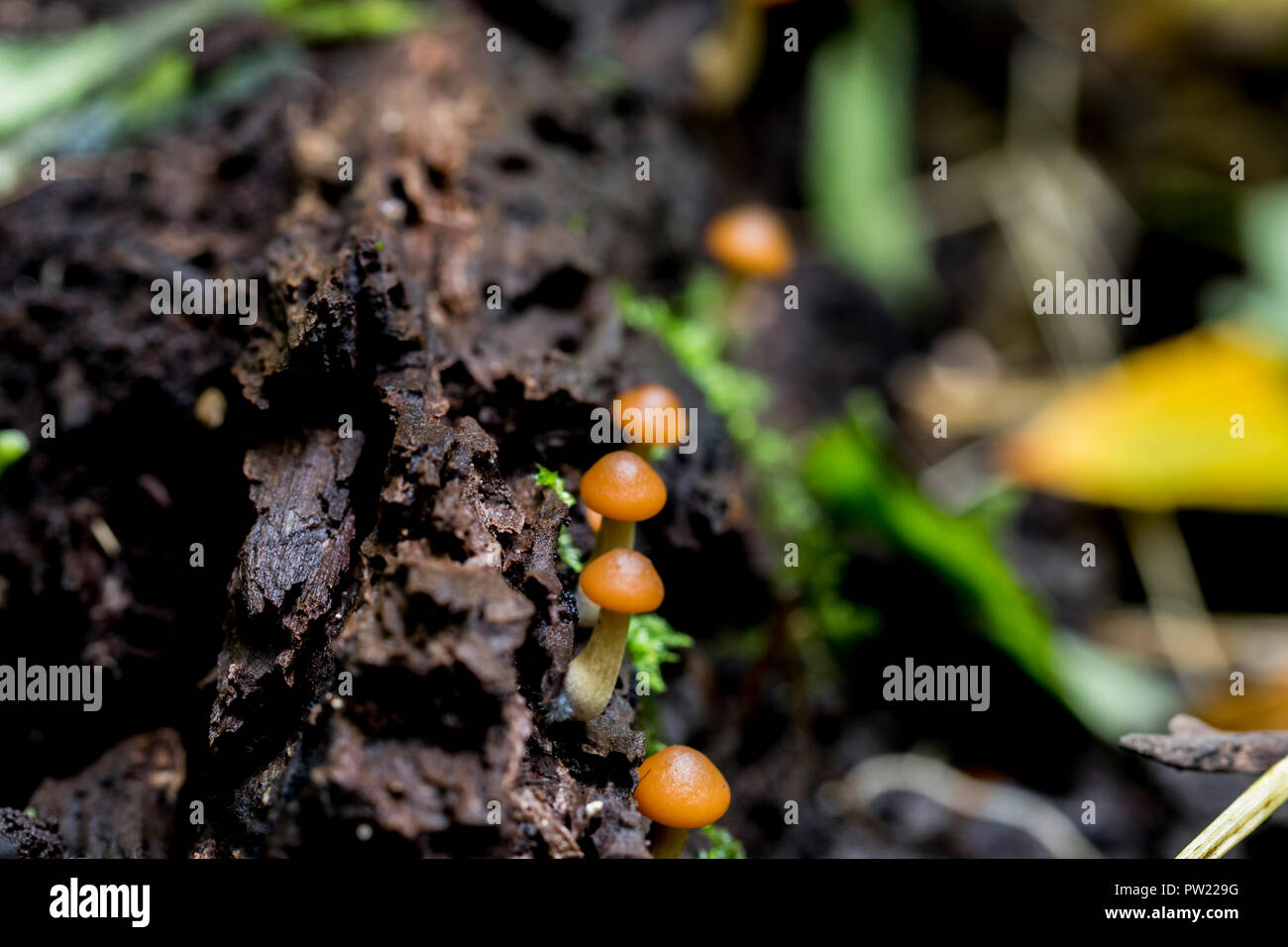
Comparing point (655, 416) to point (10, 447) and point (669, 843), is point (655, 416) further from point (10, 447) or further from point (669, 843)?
point (10, 447)

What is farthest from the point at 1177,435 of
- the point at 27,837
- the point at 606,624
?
the point at 27,837

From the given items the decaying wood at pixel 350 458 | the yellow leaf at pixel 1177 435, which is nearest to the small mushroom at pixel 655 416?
the decaying wood at pixel 350 458

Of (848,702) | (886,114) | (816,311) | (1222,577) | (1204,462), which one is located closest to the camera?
(848,702)

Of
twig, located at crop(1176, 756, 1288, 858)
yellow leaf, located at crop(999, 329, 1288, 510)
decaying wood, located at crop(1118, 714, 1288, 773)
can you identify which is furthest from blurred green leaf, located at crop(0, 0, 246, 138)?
twig, located at crop(1176, 756, 1288, 858)

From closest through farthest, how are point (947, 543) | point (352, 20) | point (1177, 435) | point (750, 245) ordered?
point (947, 543) → point (352, 20) → point (750, 245) → point (1177, 435)

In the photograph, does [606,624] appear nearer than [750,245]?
Yes

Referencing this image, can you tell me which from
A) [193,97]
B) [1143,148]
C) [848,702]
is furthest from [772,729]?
[1143,148]

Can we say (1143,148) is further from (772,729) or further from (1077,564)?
(772,729)
